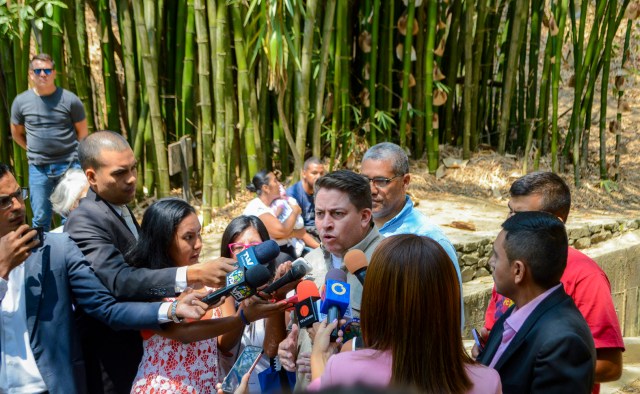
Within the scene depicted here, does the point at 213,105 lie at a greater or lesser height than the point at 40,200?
greater

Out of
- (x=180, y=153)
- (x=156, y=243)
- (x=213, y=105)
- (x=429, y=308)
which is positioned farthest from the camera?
(x=213, y=105)

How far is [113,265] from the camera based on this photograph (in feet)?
8.45

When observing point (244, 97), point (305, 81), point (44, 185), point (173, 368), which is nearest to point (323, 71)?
point (305, 81)

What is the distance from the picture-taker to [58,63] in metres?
6.14

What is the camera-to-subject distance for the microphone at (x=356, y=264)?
2.28 meters

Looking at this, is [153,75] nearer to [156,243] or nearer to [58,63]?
[58,63]

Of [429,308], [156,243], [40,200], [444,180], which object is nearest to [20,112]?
[40,200]

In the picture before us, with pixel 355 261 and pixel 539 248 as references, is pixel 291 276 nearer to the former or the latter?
pixel 355 261

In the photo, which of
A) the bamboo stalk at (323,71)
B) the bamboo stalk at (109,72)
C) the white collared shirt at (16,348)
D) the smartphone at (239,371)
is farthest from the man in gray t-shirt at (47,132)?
the smartphone at (239,371)

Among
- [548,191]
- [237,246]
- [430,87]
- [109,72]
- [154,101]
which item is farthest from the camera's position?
[430,87]

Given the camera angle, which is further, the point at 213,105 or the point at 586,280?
the point at 213,105

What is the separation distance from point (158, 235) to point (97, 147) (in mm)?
512

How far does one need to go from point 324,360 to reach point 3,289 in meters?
1.04

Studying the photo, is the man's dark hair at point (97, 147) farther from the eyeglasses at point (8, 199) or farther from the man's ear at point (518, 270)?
the man's ear at point (518, 270)
